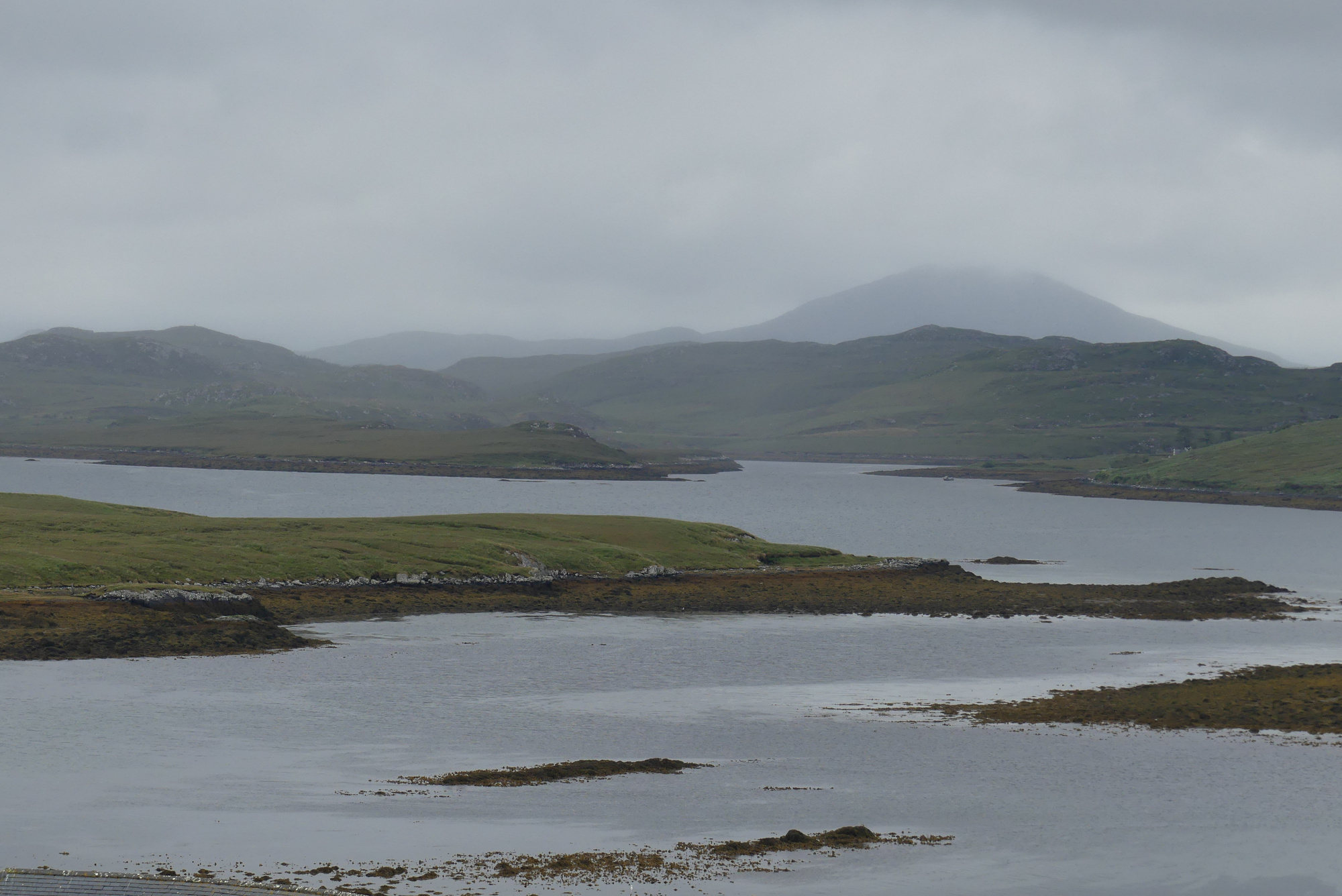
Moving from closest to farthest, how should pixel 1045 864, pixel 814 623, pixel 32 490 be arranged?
pixel 1045 864 → pixel 814 623 → pixel 32 490

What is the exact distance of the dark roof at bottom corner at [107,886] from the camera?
72.9 ft

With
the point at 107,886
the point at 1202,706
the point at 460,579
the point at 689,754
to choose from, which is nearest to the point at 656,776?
the point at 689,754

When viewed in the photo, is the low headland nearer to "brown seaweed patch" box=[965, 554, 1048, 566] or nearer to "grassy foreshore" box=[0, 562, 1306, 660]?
"grassy foreshore" box=[0, 562, 1306, 660]

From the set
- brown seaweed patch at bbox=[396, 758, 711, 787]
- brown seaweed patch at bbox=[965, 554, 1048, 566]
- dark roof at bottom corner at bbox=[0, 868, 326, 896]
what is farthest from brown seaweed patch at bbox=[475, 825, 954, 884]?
brown seaweed patch at bbox=[965, 554, 1048, 566]

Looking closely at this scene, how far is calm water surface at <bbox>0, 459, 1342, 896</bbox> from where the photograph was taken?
28.6m

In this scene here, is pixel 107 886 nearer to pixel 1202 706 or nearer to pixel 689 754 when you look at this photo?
pixel 689 754

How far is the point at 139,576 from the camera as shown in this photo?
2660 inches

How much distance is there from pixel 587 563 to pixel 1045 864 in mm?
60585

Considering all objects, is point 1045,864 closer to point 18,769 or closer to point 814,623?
point 18,769

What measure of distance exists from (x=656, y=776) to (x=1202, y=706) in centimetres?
2327

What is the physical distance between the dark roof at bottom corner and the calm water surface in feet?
9.71

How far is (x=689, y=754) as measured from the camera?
4022cm

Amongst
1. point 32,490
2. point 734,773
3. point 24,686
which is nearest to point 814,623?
point 734,773

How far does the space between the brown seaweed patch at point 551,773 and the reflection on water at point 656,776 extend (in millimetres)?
753
